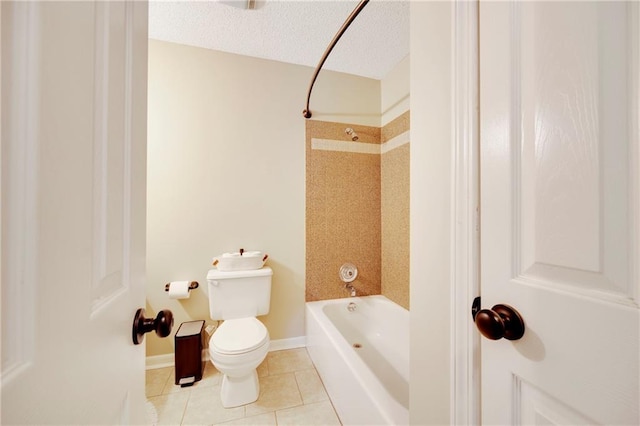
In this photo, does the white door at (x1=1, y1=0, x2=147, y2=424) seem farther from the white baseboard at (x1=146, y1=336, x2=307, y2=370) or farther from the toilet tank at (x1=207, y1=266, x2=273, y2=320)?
the white baseboard at (x1=146, y1=336, x2=307, y2=370)

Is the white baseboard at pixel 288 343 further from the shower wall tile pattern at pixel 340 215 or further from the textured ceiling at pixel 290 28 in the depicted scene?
the textured ceiling at pixel 290 28

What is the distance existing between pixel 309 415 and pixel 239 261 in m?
1.08

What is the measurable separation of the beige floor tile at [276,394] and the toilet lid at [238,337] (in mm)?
377

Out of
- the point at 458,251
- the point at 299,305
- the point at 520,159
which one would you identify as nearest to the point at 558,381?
the point at 458,251

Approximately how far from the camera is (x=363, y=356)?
1736mm

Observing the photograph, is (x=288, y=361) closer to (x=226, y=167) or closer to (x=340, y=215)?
(x=340, y=215)

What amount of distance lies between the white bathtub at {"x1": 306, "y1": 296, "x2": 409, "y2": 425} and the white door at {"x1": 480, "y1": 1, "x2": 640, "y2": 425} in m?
0.62

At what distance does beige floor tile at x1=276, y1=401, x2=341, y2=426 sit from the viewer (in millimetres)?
1304

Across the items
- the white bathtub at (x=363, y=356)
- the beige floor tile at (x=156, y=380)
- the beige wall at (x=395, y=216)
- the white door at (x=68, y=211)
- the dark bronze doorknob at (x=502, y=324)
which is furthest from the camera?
the beige wall at (x=395, y=216)

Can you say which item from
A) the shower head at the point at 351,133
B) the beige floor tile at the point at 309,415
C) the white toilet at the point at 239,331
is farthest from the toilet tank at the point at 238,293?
the shower head at the point at 351,133

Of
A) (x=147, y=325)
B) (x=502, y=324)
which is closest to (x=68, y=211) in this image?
(x=147, y=325)

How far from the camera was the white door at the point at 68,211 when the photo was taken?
22 centimetres

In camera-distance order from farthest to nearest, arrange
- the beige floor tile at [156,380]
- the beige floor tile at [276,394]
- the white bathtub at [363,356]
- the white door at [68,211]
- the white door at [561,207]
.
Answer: the beige floor tile at [156,380] → the beige floor tile at [276,394] → the white bathtub at [363,356] → the white door at [561,207] → the white door at [68,211]

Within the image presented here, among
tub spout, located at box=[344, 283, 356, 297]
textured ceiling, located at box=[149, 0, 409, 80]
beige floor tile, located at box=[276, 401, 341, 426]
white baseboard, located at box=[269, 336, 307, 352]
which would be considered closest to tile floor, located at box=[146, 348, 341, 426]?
beige floor tile, located at box=[276, 401, 341, 426]
